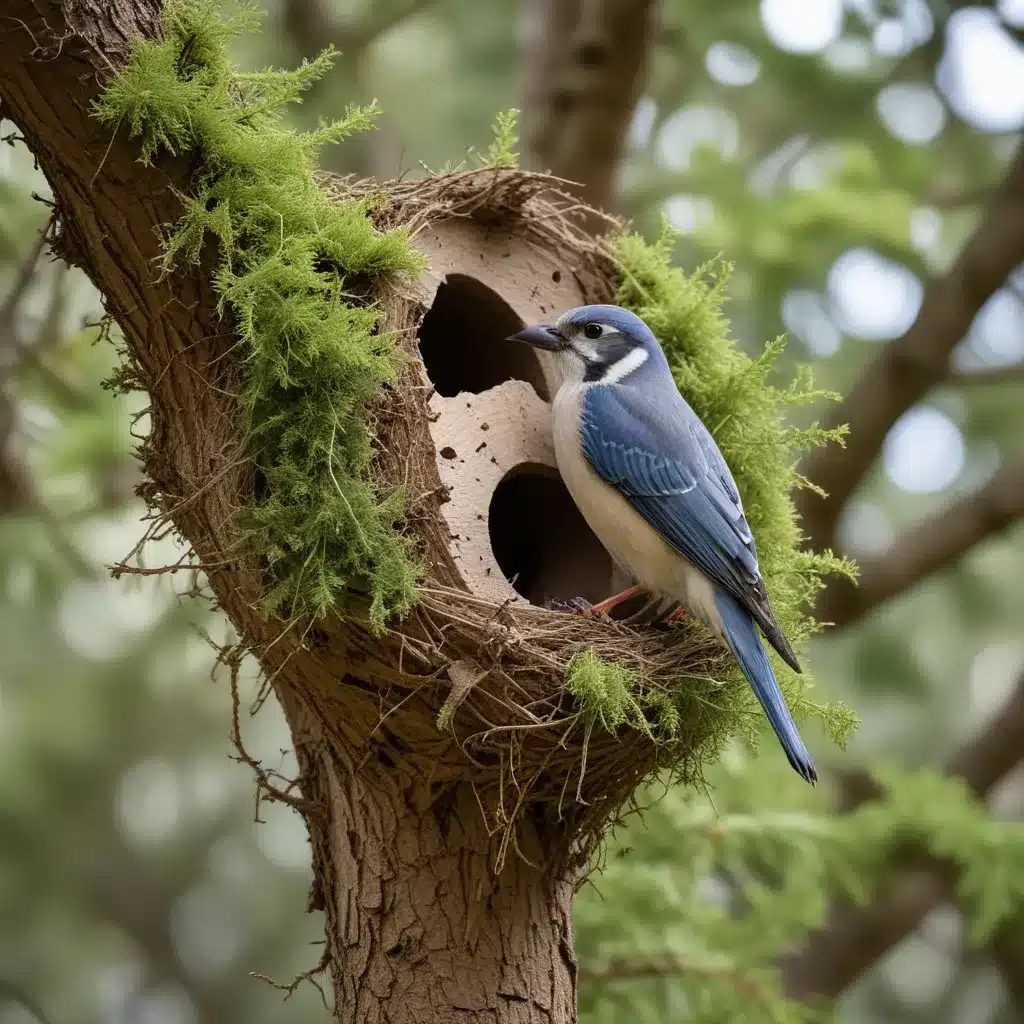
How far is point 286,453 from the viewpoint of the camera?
10.4 feet

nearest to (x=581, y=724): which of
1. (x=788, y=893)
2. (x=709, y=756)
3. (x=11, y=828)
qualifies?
(x=709, y=756)

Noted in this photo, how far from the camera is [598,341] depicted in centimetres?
397

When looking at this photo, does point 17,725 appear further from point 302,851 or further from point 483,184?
point 483,184

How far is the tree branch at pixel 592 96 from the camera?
243 inches

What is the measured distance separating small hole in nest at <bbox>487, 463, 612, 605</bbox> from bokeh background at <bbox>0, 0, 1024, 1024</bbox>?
106 centimetres

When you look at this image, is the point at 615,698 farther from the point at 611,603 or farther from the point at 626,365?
the point at 626,365

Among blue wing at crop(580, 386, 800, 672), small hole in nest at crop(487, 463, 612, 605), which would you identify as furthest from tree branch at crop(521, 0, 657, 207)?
blue wing at crop(580, 386, 800, 672)

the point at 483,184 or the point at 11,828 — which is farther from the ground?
the point at 483,184

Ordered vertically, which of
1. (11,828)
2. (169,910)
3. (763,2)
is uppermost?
(763,2)

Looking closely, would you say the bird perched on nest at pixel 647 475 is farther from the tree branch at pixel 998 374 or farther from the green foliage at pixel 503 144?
the tree branch at pixel 998 374

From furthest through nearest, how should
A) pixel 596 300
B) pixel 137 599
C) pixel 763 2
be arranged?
pixel 137 599
pixel 763 2
pixel 596 300

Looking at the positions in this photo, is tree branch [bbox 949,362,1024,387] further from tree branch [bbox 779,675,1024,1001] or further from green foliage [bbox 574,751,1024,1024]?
green foliage [bbox 574,751,1024,1024]

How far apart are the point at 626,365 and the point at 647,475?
0.40 metres

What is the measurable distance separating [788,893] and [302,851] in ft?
17.6
